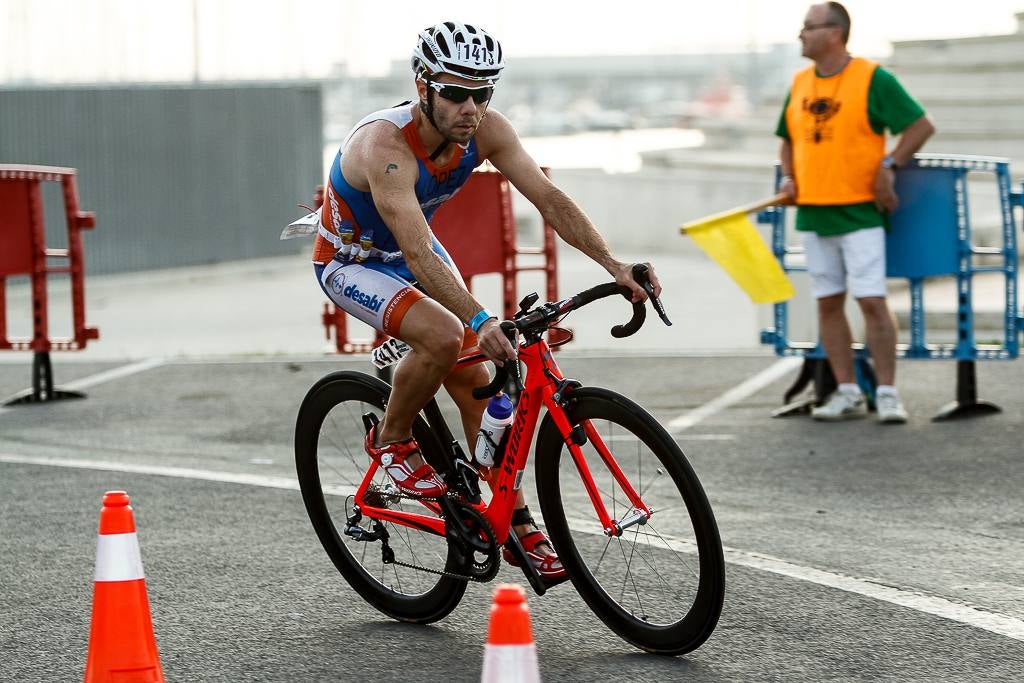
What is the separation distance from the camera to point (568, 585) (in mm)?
5805

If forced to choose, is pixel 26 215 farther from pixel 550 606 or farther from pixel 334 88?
pixel 334 88

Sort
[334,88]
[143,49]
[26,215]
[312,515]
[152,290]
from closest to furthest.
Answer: [312,515], [26,215], [152,290], [143,49], [334,88]

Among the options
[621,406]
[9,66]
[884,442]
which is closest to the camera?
[621,406]

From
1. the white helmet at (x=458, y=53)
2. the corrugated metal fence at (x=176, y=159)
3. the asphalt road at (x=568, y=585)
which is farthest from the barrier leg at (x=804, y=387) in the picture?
the corrugated metal fence at (x=176, y=159)

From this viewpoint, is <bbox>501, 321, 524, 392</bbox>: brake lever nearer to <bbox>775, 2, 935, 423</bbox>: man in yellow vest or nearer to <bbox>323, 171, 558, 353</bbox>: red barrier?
<bbox>775, 2, 935, 423</bbox>: man in yellow vest

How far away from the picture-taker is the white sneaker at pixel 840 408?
9039 millimetres

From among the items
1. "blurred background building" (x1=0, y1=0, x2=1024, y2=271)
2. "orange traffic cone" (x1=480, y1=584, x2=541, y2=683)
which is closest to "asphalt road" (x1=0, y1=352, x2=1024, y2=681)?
"orange traffic cone" (x1=480, y1=584, x2=541, y2=683)

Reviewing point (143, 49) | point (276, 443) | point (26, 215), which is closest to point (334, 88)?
point (143, 49)

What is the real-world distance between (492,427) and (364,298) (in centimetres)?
62

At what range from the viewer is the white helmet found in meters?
4.97

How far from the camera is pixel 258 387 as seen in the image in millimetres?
10570

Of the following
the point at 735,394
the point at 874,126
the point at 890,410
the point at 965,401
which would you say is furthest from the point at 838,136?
the point at 735,394

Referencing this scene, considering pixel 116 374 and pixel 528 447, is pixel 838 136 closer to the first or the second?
pixel 528 447

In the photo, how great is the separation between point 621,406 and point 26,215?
6624 mm
